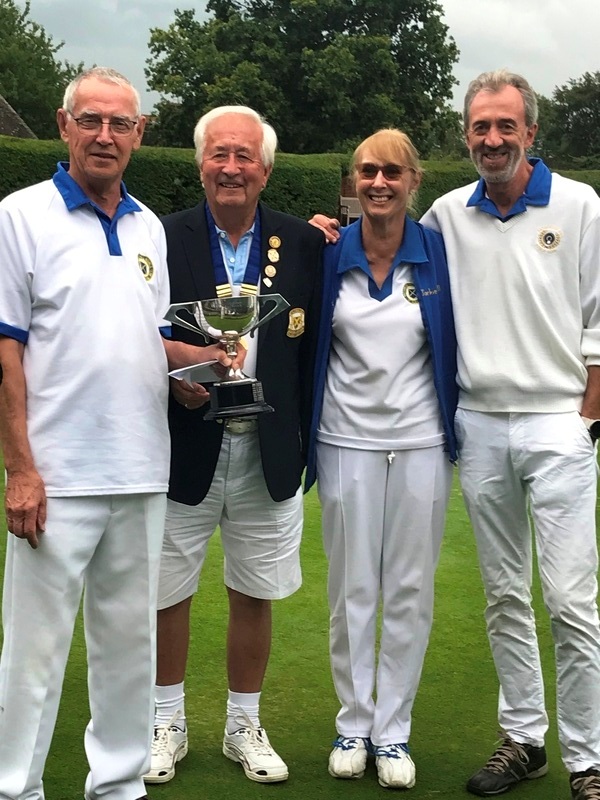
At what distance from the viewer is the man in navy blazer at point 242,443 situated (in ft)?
11.9

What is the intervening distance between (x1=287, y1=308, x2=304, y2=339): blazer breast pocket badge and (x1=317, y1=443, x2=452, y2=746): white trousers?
45cm

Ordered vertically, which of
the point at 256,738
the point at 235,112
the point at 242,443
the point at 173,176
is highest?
the point at 173,176

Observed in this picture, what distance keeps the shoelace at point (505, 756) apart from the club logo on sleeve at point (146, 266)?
2168 millimetres

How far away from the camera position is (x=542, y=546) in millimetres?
3596

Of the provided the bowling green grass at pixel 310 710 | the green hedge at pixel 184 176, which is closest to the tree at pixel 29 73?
the green hedge at pixel 184 176

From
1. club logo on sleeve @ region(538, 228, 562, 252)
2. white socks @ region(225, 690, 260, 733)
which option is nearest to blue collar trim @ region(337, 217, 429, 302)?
club logo on sleeve @ region(538, 228, 562, 252)

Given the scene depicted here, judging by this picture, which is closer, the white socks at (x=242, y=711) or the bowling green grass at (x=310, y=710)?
the bowling green grass at (x=310, y=710)

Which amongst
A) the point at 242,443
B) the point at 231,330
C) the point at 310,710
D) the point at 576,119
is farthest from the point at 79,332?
the point at 576,119

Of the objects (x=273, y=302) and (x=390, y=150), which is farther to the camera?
(x=390, y=150)

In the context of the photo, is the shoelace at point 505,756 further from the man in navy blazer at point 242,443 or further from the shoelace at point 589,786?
the man in navy blazer at point 242,443

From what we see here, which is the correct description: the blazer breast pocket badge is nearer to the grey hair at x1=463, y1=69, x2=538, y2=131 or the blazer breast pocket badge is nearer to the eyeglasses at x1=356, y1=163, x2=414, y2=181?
the eyeglasses at x1=356, y1=163, x2=414, y2=181

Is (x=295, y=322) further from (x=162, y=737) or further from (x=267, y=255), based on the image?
(x=162, y=737)

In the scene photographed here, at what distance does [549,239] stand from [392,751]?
6.44ft

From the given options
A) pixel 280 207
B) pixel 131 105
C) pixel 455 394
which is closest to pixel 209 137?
pixel 131 105
